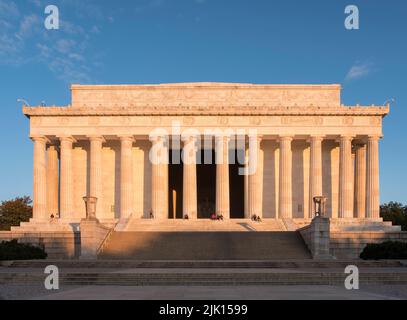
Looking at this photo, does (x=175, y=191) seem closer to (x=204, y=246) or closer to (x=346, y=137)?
(x=346, y=137)

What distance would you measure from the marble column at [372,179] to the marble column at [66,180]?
36.2 m

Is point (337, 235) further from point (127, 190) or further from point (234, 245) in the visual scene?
point (127, 190)

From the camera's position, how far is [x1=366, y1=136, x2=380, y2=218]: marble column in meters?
61.7

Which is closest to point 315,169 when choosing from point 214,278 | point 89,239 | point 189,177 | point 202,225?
point 189,177

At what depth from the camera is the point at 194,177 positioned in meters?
63.3

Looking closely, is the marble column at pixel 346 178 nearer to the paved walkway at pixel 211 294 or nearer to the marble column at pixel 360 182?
the marble column at pixel 360 182

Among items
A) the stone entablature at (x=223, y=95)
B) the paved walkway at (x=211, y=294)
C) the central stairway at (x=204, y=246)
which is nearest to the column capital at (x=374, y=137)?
the stone entablature at (x=223, y=95)

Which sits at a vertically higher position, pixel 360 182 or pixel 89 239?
pixel 360 182

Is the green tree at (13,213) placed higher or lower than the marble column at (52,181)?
lower

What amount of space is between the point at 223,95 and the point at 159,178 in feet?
43.9

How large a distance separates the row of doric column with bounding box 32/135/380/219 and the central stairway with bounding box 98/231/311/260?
14.6 m

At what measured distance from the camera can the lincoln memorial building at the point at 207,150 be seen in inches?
2452

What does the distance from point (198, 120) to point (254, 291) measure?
42773 millimetres

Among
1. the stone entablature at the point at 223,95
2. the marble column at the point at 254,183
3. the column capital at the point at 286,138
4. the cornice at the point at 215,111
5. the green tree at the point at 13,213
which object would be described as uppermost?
the stone entablature at the point at 223,95
